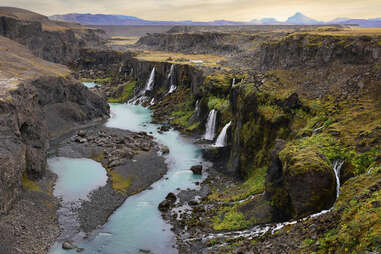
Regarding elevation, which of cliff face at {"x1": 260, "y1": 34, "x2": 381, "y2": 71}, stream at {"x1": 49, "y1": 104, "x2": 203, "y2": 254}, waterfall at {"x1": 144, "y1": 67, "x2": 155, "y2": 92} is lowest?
stream at {"x1": 49, "y1": 104, "x2": 203, "y2": 254}

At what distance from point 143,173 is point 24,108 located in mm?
16855

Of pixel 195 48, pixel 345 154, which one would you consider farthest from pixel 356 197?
pixel 195 48

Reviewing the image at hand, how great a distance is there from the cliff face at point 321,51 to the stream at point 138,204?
66.0 ft

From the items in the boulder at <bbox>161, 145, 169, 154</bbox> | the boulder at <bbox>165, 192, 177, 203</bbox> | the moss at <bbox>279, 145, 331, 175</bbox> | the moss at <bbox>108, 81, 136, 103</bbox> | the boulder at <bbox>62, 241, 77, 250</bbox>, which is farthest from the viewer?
the moss at <bbox>108, 81, 136, 103</bbox>

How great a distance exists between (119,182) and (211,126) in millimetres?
21678

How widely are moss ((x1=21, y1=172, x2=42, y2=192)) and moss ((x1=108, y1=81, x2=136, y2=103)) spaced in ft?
188

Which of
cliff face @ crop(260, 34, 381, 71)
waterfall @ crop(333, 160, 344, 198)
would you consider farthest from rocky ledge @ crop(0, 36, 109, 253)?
cliff face @ crop(260, 34, 381, 71)

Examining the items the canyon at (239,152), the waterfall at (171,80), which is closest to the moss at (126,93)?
the waterfall at (171,80)

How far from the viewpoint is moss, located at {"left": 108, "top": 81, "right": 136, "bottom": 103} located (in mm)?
91188

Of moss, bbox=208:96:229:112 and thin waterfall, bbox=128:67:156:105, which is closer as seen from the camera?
moss, bbox=208:96:229:112

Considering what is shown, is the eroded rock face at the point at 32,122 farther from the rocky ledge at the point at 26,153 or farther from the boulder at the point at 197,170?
the boulder at the point at 197,170

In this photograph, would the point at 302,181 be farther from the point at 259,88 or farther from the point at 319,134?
the point at 259,88

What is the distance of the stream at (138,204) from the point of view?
2730cm

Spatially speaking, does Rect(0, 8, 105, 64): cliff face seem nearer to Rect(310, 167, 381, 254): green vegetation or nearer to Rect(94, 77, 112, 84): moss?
Rect(94, 77, 112, 84): moss
